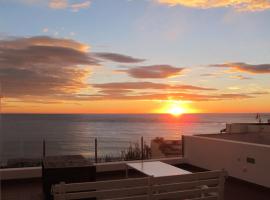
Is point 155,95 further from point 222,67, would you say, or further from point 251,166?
point 251,166

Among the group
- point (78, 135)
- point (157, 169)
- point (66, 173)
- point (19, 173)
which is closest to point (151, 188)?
point (66, 173)

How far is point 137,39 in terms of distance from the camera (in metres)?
12.8

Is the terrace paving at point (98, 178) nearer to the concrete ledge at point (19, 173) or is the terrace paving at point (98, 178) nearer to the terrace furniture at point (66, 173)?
the concrete ledge at point (19, 173)

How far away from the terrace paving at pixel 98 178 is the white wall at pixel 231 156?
199 mm

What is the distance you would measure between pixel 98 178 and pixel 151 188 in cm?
367

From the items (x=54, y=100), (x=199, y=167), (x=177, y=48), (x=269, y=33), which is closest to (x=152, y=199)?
(x=199, y=167)

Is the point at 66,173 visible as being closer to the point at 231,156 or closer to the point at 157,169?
the point at 157,169

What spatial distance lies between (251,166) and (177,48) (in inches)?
288

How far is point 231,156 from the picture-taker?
23.4 feet

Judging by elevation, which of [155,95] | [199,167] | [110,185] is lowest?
[199,167]

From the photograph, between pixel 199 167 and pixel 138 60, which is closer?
pixel 199 167

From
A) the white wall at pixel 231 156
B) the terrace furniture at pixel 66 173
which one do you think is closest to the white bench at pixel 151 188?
the terrace furniture at pixel 66 173

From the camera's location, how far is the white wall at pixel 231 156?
631 cm

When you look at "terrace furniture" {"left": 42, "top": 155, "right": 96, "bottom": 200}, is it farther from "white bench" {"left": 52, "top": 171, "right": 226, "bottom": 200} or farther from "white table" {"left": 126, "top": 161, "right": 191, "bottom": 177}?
"white bench" {"left": 52, "top": 171, "right": 226, "bottom": 200}
